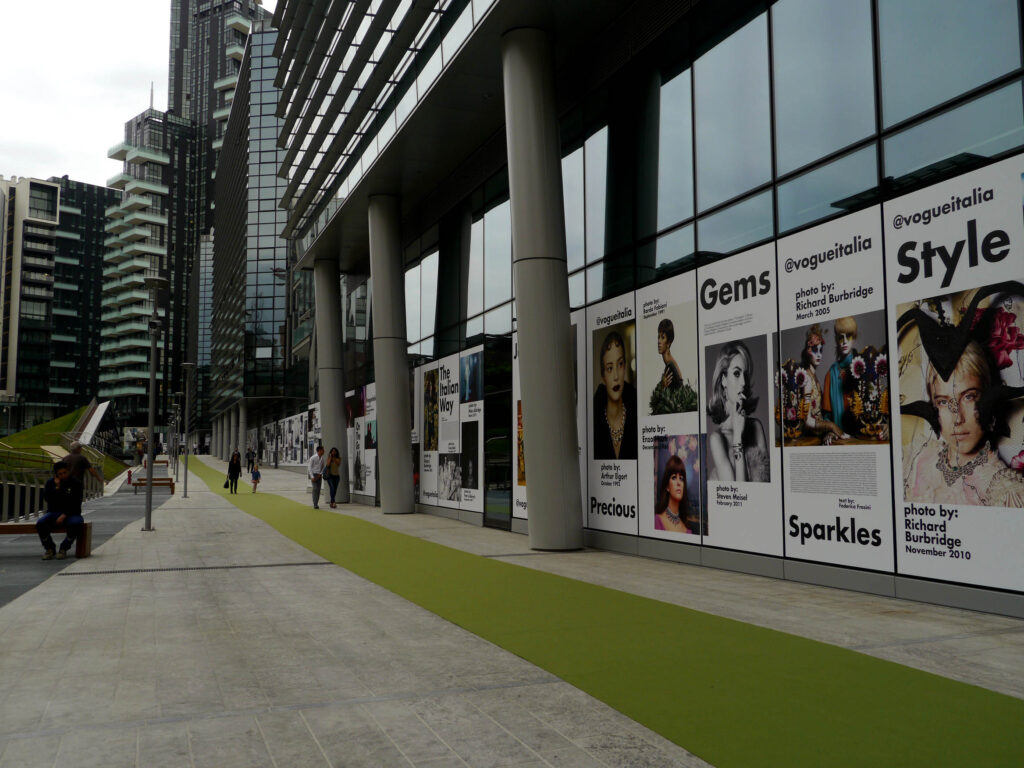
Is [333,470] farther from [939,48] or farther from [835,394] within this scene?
[939,48]

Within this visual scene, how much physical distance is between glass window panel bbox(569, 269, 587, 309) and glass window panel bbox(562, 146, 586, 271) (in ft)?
0.63

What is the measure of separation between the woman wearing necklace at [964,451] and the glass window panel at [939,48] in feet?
9.11

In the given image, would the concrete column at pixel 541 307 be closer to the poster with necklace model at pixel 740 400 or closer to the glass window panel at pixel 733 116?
the poster with necklace model at pixel 740 400

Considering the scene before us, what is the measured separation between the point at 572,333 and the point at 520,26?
5487 mm

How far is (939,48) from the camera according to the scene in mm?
9016

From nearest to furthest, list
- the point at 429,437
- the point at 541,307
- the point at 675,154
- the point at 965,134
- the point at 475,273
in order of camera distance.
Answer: the point at 965,134
the point at 675,154
the point at 541,307
the point at 475,273
the point at 429,437

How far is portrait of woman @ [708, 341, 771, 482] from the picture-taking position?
11.3 m

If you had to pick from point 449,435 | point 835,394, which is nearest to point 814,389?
point 835,394

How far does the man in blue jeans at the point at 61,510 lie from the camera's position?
42.6 feet

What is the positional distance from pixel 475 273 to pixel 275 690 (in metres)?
16.7

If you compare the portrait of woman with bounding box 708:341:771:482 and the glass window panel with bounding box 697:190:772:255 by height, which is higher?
the glass window panel with bounding box 697:190:772:255

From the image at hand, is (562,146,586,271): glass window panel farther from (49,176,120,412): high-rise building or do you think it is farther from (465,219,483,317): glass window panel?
(49,176,120,412): high-rise building

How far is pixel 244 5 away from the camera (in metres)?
192

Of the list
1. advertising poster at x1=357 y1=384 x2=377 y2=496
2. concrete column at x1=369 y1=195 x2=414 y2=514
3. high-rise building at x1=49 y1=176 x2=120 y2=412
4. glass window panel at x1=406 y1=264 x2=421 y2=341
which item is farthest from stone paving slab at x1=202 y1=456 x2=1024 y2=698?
high-rise building at x1=49 y1=176 x2=120 y2=412
